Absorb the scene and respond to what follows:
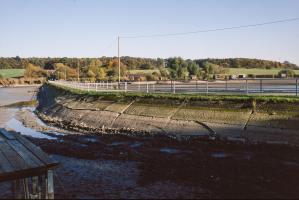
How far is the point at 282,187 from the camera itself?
1386 cm

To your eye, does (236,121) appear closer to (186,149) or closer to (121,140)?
(186,149)

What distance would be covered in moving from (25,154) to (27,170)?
5.78 ft

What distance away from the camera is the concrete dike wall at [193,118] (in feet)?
73.3

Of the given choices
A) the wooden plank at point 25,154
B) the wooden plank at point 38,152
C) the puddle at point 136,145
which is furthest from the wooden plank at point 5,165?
the puddle at point 136,145

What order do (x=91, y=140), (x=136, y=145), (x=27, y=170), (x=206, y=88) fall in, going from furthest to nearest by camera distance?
1. (x=206, y=88)
2. (x=91, y=140)
3. (x=136, y=145)
4. (x=27, y=170)

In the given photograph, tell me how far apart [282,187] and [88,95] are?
2929 centimetres

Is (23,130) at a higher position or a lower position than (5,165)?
lower

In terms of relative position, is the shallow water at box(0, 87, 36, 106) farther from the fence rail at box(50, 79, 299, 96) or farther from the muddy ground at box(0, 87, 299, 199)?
the muddy ground at box(0, 87, 299, 199)

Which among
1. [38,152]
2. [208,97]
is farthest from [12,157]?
[208,97]

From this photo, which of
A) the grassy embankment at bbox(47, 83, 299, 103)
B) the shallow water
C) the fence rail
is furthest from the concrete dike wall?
the shallow water

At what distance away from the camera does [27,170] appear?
10.3 metres

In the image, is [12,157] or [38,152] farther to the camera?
[38,152]

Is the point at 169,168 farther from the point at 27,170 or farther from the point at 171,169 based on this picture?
the point at 27,170

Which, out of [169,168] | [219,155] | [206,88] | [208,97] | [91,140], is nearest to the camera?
[169,168]
